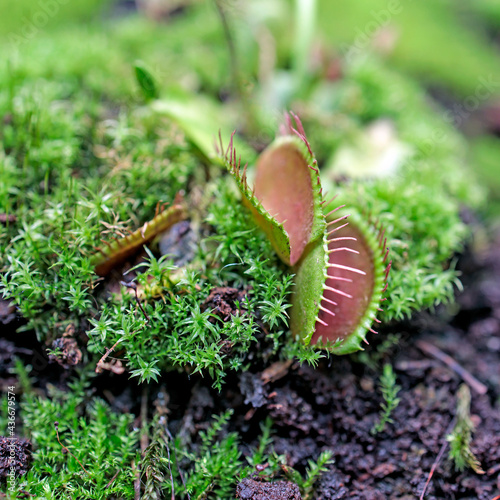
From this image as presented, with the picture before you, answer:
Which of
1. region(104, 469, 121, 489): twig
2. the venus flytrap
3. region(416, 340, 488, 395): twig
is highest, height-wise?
the venus flytrap

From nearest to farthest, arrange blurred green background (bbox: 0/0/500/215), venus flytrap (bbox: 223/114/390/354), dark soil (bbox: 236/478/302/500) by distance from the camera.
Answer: dark soil (bbox: 236/478/302/500) < venus flytrap (bbox: 223/114/390/354) < blurred green background (bbox: 0/0/500/215)

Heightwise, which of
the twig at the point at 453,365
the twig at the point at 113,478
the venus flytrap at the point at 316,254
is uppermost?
the venus flytrap at the point at 316,254

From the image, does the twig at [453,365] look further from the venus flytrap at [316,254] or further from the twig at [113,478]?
the twig at [113,478]

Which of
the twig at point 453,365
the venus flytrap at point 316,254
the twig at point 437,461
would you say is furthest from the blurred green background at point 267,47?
the twig at point 437,461

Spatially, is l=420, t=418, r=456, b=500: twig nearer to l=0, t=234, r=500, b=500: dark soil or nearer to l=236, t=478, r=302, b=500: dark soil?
l=0, t=234, r=500, b=500: dark soil

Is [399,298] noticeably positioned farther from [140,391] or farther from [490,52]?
[490,52]

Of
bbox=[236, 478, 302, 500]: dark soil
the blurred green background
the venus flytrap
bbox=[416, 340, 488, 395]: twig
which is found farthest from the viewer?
the blurred green background

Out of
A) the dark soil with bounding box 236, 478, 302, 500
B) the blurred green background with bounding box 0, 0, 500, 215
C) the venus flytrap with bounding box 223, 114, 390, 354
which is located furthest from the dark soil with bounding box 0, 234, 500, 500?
the blurred green background with bounding box 0, 0, 500, 215

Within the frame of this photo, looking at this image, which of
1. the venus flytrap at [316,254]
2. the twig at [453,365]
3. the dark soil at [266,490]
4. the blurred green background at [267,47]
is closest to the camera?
the dark soil at [266,490]
